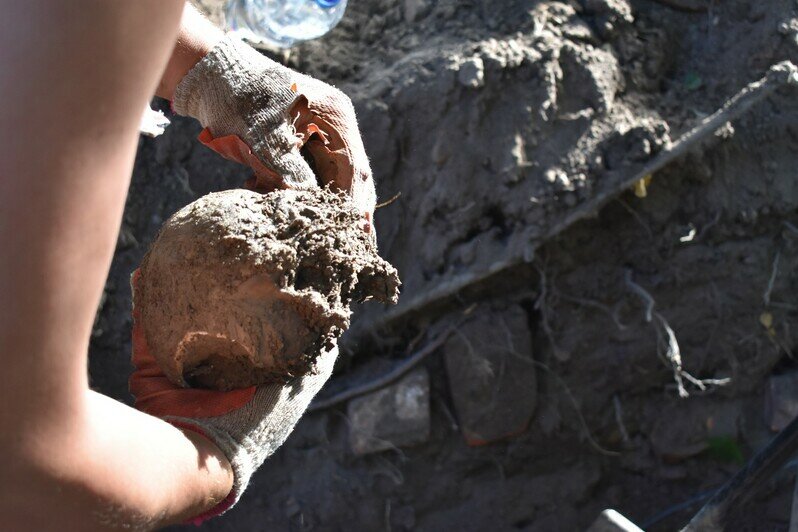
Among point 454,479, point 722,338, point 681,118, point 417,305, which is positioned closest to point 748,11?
point 681,118

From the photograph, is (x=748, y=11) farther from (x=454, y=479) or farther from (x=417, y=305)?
(x=454, y=479)

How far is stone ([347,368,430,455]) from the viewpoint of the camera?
266 centimetres

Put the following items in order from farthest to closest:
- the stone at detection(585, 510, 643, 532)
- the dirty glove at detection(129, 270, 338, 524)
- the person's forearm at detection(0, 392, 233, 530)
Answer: the stone at detection(585, 510, 643, 532), the dirty glove at detection(129, 270, 338, 524), the person's forearm at detection(0, 392, 233, 530)

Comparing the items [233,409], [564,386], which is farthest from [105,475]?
[564,386]

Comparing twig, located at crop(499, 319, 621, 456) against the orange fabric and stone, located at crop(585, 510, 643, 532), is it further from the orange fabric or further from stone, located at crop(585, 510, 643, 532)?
the orange fabric

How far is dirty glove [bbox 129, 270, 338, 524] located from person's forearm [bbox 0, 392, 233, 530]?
0.14 metres

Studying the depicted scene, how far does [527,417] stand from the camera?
267 centimetres

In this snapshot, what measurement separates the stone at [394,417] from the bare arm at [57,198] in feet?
6.60

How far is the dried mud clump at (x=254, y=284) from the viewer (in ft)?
3.90

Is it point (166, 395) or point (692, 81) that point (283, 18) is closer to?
point (692, 81)

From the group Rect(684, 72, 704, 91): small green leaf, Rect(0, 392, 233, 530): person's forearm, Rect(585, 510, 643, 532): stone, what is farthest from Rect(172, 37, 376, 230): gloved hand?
Rect(684, 72, 704, 91): small green leaf

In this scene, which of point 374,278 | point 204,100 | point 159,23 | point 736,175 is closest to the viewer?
point 159,23

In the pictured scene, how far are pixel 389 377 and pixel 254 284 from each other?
1.54m

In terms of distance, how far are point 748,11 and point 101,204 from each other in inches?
108
